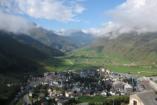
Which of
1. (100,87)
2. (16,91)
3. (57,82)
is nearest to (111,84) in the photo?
(100,87)

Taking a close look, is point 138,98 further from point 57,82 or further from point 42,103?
point 57,82

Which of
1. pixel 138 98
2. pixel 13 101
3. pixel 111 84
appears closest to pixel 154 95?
pixel 138 98

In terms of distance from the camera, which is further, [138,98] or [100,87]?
[100,87]

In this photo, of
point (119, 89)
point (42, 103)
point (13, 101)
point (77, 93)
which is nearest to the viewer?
point (42, 103)

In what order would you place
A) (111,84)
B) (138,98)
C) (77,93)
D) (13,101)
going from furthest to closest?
→ (111,84) → (77,93) → (13,101) → (138,98)

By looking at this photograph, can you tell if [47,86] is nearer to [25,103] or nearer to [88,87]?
[88,87]

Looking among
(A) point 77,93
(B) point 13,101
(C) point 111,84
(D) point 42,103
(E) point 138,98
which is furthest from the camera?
(C) point 111,84

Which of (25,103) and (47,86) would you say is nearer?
(25,103)

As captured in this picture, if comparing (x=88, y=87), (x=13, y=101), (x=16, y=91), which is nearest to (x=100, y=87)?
(x=88, y=87)

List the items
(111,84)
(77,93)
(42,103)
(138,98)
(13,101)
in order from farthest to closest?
(111,84) < (77,93) < (13,101) < (42,103) < (138,98)
